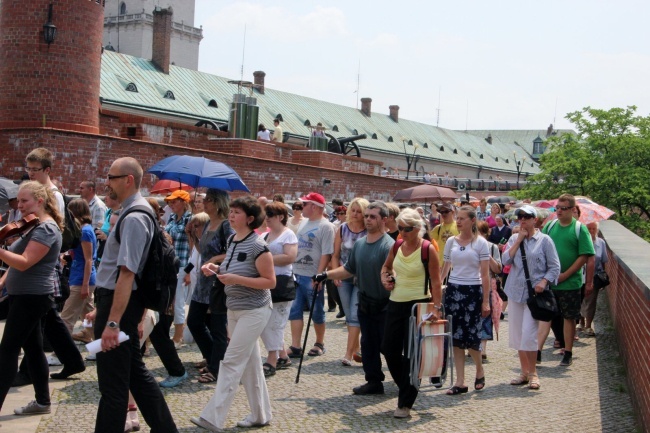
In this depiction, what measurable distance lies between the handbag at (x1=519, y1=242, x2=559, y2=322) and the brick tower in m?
14.9

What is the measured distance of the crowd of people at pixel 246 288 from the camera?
589cm

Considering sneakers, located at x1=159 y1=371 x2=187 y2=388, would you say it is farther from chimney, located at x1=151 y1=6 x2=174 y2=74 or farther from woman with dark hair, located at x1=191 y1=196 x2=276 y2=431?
chimney, located at x1=151 y1=6 x2=174 y2=74

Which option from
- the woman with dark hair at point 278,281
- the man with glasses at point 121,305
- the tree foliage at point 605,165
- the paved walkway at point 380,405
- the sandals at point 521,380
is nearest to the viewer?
the man with glasses at point 121,305

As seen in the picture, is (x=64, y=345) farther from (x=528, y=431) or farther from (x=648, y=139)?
(x=648, y=139)

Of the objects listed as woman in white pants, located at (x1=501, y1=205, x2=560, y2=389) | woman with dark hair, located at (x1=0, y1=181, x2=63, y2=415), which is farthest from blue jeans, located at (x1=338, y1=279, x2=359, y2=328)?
woman with dark hair, located at (x1=0, y1=181, x2=63, y2=415)

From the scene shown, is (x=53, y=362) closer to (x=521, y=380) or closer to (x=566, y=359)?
(x=521, y=380)

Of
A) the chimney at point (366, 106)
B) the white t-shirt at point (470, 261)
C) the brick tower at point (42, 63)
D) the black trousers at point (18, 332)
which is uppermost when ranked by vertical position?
the chimney at point (366, 106)

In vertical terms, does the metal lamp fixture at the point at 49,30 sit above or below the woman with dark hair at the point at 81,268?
above

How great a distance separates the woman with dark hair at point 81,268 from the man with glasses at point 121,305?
3934mm

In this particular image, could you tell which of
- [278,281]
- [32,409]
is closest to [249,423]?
[32,409]

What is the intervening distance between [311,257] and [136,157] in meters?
12.6

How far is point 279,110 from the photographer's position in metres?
66.7

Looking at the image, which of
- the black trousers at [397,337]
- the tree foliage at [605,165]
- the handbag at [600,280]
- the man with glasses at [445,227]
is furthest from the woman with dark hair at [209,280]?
the tree foliage at [605,165]

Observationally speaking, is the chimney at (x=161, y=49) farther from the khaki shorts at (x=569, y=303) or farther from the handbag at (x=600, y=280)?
the khaki shorts at (x=569, y=303)
